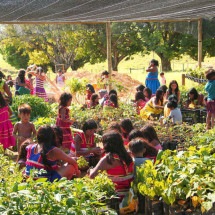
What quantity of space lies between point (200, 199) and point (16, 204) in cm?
142

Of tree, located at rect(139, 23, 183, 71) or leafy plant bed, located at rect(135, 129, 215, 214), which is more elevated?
tree, located at rect(139, 23, 183, 71)

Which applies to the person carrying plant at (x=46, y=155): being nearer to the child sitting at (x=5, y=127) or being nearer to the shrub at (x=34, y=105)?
the child sitting at (x=5, y=127)

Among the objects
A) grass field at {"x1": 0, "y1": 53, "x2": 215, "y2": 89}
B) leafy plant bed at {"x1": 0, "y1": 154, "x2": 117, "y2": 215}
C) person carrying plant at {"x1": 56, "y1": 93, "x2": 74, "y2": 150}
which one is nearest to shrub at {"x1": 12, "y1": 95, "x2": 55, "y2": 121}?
person carrying plant at {"x1": 56, "y1": 93, "x2": 74, "y2": 150}

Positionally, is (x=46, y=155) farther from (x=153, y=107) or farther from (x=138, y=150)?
(x=153, y=107)

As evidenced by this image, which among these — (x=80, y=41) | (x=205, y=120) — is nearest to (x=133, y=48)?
(x=80, y=41)

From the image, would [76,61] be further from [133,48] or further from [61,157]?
[61,157]

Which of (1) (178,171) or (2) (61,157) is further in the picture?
(2) (61,157)

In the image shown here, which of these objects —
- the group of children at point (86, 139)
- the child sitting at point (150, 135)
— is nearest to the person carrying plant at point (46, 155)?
the group of children at point (86, 139)

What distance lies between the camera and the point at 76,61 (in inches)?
1527

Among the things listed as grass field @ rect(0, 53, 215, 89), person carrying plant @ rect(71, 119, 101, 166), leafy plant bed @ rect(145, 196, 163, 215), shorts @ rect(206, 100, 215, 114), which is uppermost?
grass field @ rect(0, 53, 215, 89)

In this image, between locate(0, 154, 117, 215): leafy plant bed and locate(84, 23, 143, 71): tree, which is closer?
locate(0, 154, 117, 215): leafy plant bed

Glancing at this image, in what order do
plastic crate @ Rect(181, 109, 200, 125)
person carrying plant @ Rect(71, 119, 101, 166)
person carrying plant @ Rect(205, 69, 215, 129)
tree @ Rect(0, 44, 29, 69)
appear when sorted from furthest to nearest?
tree @ Rect(0, 44, 29, 69) < plastic crate @ Rect(181, 109, 200, 125) < person carrying plant @ Rect(205, 69, 215, 129) < person carrying plant @ Rect(71, 119, 101, 166)

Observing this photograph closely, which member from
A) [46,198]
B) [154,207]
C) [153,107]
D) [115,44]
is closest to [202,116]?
[153,107]

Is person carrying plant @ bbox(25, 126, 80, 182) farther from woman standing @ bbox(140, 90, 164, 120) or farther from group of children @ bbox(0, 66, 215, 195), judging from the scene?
woman standing @ bbox(140, 90, 164, 120)
